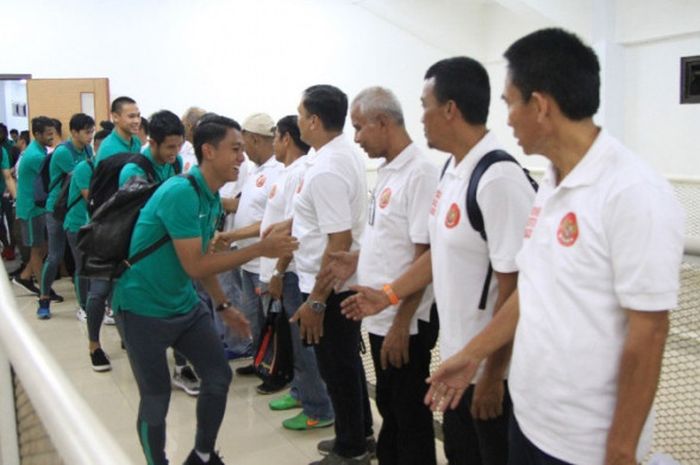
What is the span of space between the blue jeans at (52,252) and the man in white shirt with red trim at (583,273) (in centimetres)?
489

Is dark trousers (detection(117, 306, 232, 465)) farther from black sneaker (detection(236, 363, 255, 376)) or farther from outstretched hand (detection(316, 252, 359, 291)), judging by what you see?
black sneaker (detection(236, 363, 255, 376))

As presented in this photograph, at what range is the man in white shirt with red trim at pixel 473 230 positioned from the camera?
5.48ft

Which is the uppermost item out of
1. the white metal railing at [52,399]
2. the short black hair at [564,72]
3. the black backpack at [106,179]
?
the short black hair at [564,72]

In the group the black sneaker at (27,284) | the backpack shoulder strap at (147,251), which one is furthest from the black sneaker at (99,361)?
the black sneaker at (27,284)

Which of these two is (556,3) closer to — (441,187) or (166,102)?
(166,102)

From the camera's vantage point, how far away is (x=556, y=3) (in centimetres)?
801

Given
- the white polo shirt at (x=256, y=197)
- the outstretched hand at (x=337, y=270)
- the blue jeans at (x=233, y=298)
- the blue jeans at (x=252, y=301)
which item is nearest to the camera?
the outstretched hand at (x=337, y=270)

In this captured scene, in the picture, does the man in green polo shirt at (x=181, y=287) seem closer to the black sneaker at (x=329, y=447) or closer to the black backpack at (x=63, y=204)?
the black sneaker at (x=329, y=447)

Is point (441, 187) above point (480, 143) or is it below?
below

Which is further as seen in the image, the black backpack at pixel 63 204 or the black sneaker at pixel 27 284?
the black sneaker at pixel 27 284

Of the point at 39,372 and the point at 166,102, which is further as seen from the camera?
the point at 166,102

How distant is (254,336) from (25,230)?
3.21m

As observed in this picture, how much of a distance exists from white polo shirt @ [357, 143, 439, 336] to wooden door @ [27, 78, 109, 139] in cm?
740

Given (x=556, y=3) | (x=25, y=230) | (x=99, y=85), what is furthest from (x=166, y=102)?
(x=556, y=3)
